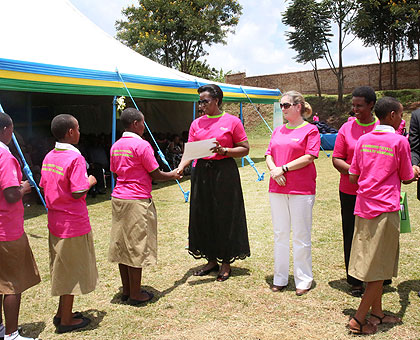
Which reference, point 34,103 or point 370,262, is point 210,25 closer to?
point 34,103

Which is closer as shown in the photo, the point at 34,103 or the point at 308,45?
the point at 34,103

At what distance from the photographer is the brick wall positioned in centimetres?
2611

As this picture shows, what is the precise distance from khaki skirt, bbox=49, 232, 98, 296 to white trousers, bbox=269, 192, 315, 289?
161 centimetres

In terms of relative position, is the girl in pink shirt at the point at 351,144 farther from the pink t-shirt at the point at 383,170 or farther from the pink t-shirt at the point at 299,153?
the pink t-shirt at the point at 383,170

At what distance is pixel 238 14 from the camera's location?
25.8 metres

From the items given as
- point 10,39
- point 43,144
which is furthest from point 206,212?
point 43,144

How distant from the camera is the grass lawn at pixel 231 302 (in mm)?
2873

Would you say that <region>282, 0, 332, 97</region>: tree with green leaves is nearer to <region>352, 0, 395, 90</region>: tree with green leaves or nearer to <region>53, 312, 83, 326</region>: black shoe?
<region>352, 0, 395, 90</region>: tree with green leaves

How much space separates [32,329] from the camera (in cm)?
300

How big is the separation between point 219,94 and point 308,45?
2457 cm

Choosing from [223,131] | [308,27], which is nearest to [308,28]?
[308,27]

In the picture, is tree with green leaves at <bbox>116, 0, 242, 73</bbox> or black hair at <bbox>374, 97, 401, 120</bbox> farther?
tree with green leaves at <bbox>116, 0, 242, 73</bbox>

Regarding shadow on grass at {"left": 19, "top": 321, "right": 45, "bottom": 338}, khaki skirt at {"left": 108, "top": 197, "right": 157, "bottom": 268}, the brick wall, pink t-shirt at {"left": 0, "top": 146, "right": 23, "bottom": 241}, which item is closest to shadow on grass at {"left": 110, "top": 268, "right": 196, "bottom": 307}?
khaki skirt at {"left": 108, "top": 197, "right": 157, "bottom": 268}

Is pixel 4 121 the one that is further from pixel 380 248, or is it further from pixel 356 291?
pixel 356 291
